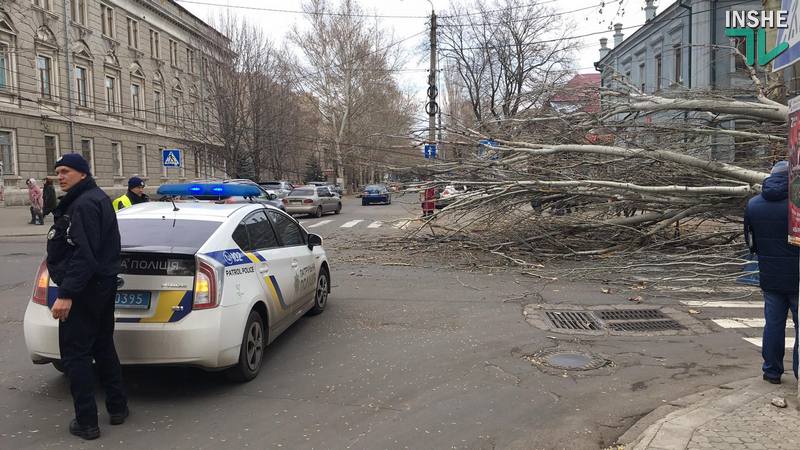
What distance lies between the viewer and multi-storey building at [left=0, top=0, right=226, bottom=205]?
27.0 metres

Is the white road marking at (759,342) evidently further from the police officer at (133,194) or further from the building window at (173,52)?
the building window at (173,52)

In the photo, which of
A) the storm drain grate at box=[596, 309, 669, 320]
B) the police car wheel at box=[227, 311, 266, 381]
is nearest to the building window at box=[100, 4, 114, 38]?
the police car wheel at box=[227, 311, 266, 381]

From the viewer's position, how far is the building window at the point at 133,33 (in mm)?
38000

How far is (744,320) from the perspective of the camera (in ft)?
22.3

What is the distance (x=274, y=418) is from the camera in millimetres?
4027

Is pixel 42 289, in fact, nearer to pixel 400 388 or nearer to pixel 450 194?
pixel 400 388

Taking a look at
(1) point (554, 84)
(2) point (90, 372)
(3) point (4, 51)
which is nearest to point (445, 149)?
(1) point (554, 84)

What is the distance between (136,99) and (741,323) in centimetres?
4058

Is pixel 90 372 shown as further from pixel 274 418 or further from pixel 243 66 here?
pixel 243 66

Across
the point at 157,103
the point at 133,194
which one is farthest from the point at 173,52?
the point at 133,194

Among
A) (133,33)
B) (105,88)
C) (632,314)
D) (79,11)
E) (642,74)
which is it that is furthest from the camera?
(133,33)

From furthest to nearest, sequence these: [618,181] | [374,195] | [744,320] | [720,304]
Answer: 1. [374,195]
2. [618,181]
3. [720,304]
4. [744,320]

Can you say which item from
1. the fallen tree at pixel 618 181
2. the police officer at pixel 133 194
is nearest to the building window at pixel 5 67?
the police officer at pixel 133 194

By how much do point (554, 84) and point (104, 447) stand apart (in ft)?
36.1
